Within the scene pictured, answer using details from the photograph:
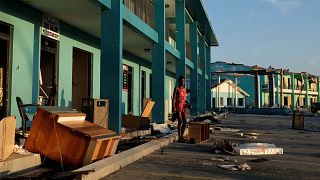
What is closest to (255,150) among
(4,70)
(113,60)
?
(113,60)

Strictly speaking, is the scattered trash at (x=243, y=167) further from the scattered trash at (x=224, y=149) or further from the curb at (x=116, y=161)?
the curb at (x=116, y=161)

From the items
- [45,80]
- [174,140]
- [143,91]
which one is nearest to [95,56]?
[45,80]

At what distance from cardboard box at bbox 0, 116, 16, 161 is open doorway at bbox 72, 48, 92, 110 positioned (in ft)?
32.7

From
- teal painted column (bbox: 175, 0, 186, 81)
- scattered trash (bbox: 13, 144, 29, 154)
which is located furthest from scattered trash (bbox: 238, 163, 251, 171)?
teal painted column (bbox: 175, 0, 186, 81)

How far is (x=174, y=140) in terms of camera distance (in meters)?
11.6

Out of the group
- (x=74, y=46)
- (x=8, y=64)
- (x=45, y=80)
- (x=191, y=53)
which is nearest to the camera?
(x=8, y=64)

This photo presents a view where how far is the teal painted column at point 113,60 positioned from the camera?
11.1 m

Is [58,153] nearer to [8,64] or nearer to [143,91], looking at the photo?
[8,64]

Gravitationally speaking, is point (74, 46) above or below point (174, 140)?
above

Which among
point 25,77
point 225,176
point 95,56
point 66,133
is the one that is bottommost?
point 225,176

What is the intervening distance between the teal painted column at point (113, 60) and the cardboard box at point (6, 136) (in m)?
4.92

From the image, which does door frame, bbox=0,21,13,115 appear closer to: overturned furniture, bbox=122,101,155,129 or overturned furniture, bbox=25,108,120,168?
overturned furniture, bbox=122,101,155,129

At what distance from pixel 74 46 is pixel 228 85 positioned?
51252 mm

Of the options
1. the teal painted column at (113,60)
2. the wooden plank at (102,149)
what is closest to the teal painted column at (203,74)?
the teal painted column at (113,60)
